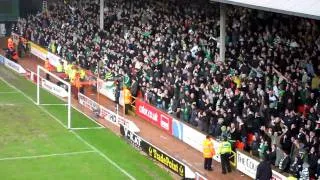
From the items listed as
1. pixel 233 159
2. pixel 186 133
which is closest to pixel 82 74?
pixel 186 133

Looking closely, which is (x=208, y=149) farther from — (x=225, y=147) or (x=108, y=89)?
(x=108, y=89)

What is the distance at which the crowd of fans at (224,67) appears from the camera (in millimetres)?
24406

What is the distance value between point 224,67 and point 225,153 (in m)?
6.74

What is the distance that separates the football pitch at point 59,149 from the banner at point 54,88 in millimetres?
1854

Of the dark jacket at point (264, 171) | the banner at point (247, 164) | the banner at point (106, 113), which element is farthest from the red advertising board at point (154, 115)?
the dark jacket at point (264, 171)

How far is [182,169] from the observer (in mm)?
24344

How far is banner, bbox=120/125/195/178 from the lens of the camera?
79.7 feet

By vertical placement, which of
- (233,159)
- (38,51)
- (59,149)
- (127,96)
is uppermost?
(127,96)

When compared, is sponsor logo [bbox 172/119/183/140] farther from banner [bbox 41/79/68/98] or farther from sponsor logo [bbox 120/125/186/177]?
banner [bbox 41/79/68/98]

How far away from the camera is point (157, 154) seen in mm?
26500

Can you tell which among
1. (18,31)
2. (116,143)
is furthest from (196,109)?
(18,31)

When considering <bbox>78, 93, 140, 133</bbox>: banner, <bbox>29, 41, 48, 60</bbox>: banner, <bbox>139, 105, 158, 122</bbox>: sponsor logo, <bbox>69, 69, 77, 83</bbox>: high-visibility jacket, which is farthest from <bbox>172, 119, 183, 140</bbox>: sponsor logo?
<bbox>29, 41, 48, 60</bbox>: banner

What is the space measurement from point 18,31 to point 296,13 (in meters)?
31.9

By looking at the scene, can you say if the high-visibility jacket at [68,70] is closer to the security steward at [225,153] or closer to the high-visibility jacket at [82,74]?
the high-visibility jacket at [82,74]
